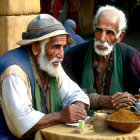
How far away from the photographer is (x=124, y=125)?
150 inches

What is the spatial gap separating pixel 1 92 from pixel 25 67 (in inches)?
13.8

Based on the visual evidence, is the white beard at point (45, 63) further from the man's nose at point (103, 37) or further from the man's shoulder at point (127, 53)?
the man's shoulder at point (127, 53)

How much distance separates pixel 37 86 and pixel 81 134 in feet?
2.47

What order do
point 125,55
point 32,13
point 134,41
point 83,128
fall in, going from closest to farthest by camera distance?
point 83,128 → point 125,55 → point 32,13 → point 134,41

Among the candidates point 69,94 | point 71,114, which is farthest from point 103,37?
point 71,114

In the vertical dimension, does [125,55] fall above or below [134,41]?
above

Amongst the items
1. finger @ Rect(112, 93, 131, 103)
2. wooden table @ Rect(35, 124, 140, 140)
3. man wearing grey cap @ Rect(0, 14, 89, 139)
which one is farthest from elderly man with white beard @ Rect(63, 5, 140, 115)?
wooden table @ Rect(35, 124, 140, 140)

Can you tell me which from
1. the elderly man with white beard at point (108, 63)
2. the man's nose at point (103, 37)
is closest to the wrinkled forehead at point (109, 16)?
the elderly man with white beard at point (108, 63)

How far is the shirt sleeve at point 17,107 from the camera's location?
3.96 metres

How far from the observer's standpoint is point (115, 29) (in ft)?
17.6

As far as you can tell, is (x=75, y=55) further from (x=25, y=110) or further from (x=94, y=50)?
(x=25, y=110)

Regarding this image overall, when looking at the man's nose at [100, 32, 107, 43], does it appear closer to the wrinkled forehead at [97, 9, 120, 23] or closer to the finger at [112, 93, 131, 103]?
the wrinkled forehead at [97, 9, 120, 23]

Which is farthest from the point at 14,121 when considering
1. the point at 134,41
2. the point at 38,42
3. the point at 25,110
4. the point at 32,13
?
the point at 134,41

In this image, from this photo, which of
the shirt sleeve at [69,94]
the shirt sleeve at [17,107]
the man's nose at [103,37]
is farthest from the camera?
the man's nose at [103,37]
